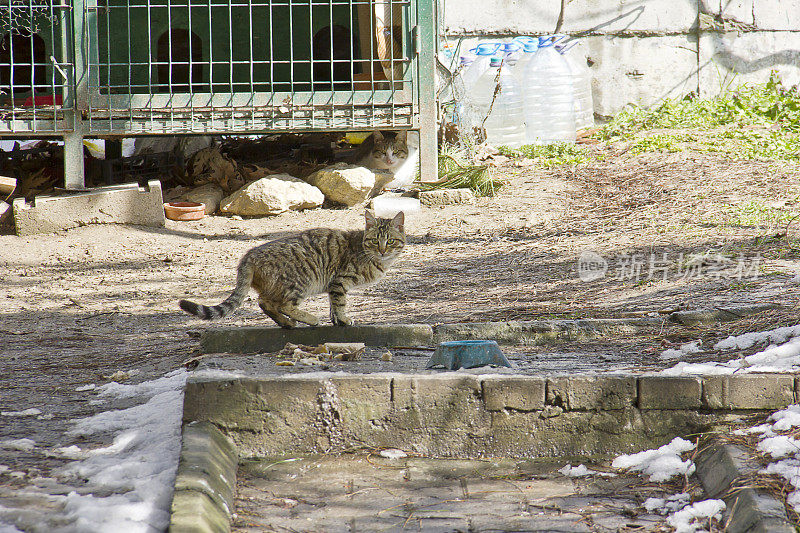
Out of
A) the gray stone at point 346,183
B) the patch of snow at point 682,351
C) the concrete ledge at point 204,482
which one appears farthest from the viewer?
the gray stone at point 346,183

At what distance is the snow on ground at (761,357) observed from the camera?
3.33 meters

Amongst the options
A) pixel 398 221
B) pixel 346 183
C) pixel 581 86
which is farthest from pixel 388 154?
pixel 398 221

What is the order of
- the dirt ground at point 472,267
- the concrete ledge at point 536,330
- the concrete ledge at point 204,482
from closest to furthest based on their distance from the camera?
the concrete ledge at point 204,482
the concrete ledge at point 536,330
the dirt ground at point 472,267

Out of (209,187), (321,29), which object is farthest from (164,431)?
(321,29)

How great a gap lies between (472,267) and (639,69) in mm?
7173

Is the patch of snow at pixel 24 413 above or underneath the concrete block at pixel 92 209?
underneath

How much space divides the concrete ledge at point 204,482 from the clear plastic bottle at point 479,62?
10.1 m

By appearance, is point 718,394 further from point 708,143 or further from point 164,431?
point 708,143

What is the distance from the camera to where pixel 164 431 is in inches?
128

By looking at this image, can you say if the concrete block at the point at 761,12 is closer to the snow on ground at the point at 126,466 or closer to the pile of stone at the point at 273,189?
the pile of stone at the point at 273,189

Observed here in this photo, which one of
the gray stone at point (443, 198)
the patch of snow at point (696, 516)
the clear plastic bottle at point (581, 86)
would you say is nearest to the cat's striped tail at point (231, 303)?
the patch of snow at point (696, 516)

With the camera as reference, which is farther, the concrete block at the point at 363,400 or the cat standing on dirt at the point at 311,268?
the cat standing on dirt at the point at 311,268

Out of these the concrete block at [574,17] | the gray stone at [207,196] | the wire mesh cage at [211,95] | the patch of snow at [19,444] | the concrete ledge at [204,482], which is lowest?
the patch of snow at [19,444]

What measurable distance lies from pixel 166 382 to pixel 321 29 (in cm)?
855
